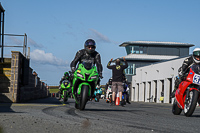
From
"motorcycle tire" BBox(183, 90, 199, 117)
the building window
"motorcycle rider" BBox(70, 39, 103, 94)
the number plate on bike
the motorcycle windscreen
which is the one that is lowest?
"motorcycle tire" BBox(183, 90, 199, 117)

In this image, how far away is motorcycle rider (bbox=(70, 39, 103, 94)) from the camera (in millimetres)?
10438

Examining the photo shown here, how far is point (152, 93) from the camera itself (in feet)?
176

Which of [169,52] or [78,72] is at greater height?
[169,52]

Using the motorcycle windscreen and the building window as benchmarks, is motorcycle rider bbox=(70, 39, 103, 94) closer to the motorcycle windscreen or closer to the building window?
the motorcycle windscreen

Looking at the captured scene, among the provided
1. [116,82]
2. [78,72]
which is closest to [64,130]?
[78,72]

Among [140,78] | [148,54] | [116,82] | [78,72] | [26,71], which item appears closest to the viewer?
[78,72]

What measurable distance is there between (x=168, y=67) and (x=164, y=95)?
3.45 metres

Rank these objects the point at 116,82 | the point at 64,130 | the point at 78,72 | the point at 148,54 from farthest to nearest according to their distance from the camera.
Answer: the point at 148,54, the point at 116,82, the point at 78,72, the point at 64,130

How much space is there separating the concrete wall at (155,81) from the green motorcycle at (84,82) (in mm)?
33163

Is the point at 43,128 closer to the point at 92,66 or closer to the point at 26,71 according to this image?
the point at 92,66

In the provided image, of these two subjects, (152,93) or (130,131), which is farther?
(152,93)

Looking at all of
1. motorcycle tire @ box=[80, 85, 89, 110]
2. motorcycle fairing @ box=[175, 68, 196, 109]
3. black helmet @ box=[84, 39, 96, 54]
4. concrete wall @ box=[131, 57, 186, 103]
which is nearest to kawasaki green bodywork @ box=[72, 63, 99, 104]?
motorcycle tire @ box=[80, 85, 89, 110]

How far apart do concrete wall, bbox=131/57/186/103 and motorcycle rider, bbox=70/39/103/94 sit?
3262cm

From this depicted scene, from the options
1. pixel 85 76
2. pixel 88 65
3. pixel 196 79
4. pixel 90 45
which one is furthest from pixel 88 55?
pixel 196 79
